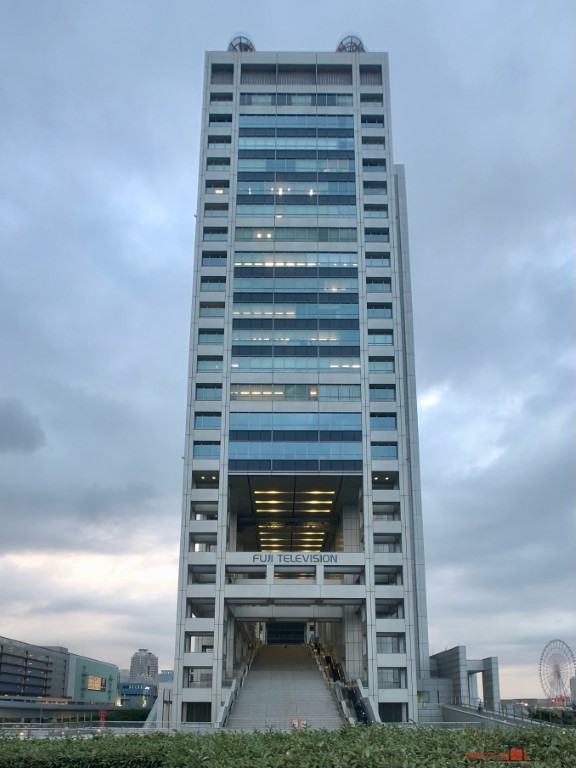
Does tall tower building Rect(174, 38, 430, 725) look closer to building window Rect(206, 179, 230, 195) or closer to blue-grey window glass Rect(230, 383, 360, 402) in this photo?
blue-grey window glass Rect(230, 383, 360, 402)

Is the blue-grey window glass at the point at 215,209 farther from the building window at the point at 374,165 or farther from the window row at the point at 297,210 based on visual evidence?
the building window at the point at 374,165

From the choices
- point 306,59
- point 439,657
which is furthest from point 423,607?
point 306,59

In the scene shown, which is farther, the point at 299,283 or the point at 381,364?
the point at 299,283

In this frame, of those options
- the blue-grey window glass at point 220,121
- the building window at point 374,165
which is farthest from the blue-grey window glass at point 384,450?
the blue-grey window glass at point 220,121

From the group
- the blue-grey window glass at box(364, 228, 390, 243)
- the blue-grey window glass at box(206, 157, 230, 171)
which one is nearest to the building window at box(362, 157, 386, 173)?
the blue-grey window glass at box(364, 228, 390, 243)

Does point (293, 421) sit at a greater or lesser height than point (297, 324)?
lesser

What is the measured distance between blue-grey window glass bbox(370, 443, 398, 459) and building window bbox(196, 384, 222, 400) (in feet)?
63.2

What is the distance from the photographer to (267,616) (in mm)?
91188

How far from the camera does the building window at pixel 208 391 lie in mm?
90938

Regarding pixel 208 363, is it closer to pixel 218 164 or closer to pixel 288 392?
pixel 288 392

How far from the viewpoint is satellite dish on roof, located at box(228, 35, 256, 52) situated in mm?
113562

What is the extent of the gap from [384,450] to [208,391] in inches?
869

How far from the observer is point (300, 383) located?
91000 mm

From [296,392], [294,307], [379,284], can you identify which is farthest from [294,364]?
[379,284]
